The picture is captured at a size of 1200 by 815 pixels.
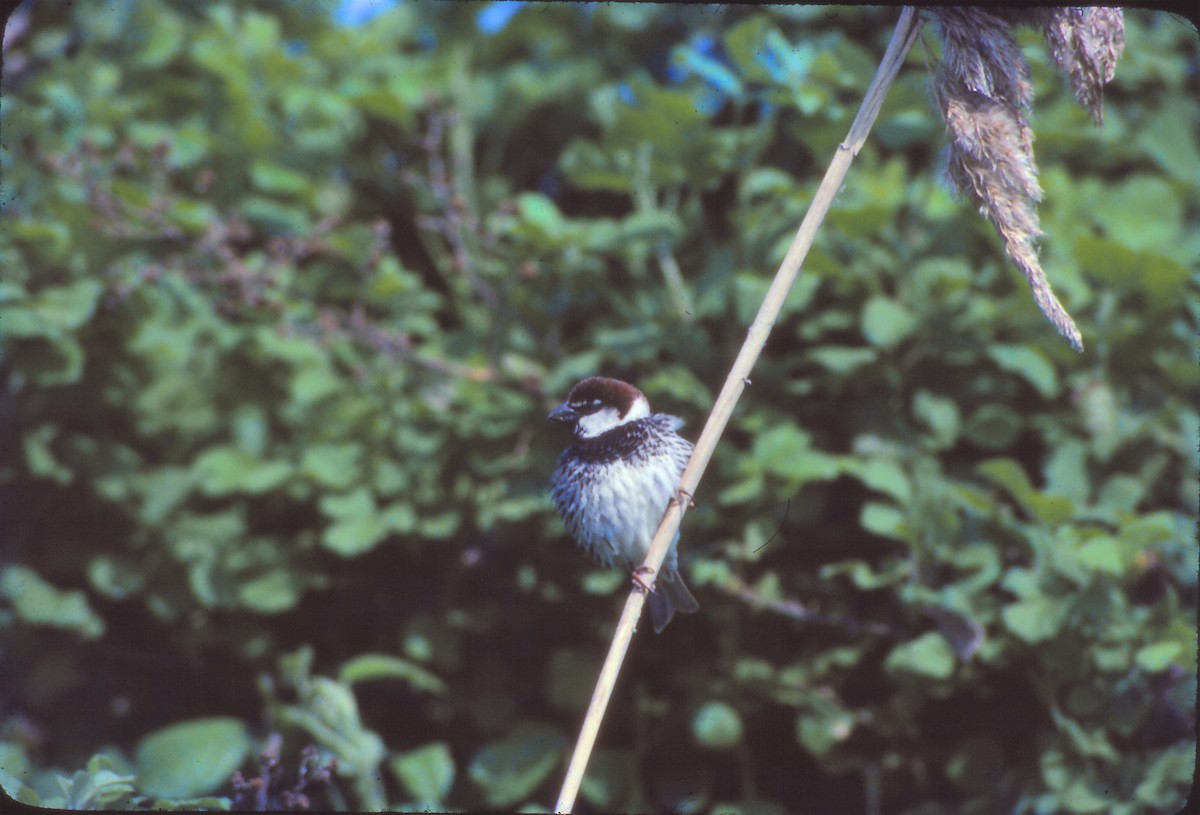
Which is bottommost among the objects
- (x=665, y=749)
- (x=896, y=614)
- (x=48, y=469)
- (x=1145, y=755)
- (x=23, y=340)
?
(x=1145, y=755)

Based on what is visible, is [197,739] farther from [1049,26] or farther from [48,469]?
[1049,26]

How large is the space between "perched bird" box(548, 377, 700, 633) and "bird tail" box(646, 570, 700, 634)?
0.07m

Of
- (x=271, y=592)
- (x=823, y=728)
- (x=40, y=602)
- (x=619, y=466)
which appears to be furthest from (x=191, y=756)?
(x=823, y=728)

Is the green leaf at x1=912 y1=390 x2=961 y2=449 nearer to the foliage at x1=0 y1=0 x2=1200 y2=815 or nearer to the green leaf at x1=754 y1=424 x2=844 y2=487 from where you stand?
the foliage at x1=0 y1=0 x2=1200 y2=815

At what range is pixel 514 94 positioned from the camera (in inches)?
99.8

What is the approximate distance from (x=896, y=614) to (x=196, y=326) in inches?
61.7

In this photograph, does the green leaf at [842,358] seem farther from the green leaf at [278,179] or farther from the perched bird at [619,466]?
the green leaf at [278,179]

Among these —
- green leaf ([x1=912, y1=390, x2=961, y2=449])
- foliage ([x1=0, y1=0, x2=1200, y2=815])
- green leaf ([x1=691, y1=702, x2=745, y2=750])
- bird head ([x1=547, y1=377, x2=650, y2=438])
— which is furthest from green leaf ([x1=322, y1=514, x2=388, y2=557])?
green leaf ([x1=912, y1=390, x2=961, y2=449])

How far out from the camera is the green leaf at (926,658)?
1767 mm

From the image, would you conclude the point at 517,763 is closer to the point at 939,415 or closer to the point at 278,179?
the point at 939,415

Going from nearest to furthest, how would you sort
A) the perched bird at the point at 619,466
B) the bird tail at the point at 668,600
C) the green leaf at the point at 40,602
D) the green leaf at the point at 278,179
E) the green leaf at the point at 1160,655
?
1. the green leaf at the point at 1160,655
2. the perched bird at the point at 619,466
3. the bird tail at the point at 668,600
4. the green leaf at the point at 40,602
5. the green leaf at the point at 278,179

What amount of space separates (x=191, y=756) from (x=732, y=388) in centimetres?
149

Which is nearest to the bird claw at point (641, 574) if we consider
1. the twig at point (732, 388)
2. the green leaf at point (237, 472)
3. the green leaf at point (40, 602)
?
the twig at point (732, 388)

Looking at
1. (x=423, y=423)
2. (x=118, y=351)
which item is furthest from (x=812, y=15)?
(x=118, y=351)
